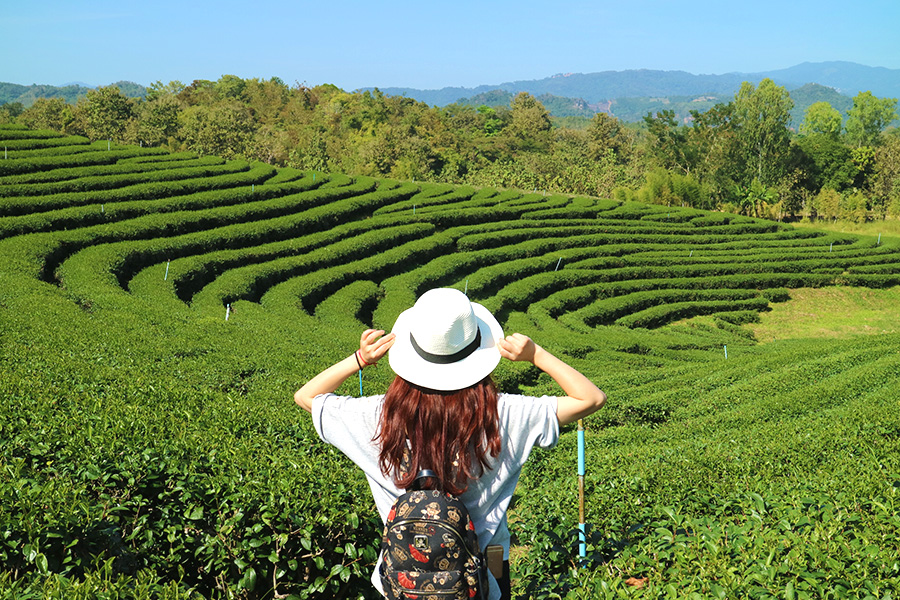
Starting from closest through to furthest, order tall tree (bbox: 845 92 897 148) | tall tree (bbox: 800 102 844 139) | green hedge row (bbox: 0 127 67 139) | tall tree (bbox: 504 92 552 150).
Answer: green hedge row (bbox: 0 127 67 139), tall tree (bbox: 845 92 897 148), tall tree (bbox: 800 102 844 139), tall tree (bbox: 504 92 552 150)

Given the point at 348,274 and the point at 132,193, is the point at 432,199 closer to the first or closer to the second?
the point at 348,274

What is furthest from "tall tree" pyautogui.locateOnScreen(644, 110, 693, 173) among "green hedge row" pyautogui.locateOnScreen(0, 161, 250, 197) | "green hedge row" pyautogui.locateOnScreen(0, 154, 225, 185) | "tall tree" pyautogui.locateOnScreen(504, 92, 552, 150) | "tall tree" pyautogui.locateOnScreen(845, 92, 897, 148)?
"green hedge row" pyautogui.locateOnScreen(0, 161, 250, 197)

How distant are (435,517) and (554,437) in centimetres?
61

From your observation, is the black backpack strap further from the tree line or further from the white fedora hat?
the tree line

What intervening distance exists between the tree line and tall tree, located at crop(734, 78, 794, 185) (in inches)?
3.5

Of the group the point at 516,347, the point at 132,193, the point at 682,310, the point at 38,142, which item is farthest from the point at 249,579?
the point at 38,142

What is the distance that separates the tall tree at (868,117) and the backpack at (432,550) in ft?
306

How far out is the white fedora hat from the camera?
2533mm

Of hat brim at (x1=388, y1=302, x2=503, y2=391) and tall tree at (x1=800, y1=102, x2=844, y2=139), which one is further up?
tall tree at (x1=800, y1=102, x2=844, y2=139)

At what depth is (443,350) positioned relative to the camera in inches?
101

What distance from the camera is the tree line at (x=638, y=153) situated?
56.8m

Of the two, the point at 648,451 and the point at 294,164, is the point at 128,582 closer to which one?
the point at 648,451

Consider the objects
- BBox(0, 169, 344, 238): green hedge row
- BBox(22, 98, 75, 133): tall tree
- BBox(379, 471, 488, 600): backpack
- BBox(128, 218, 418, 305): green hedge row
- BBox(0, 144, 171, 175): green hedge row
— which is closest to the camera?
BBox(379, 471, 488, 600): backpack

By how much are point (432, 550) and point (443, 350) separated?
0.74 m
